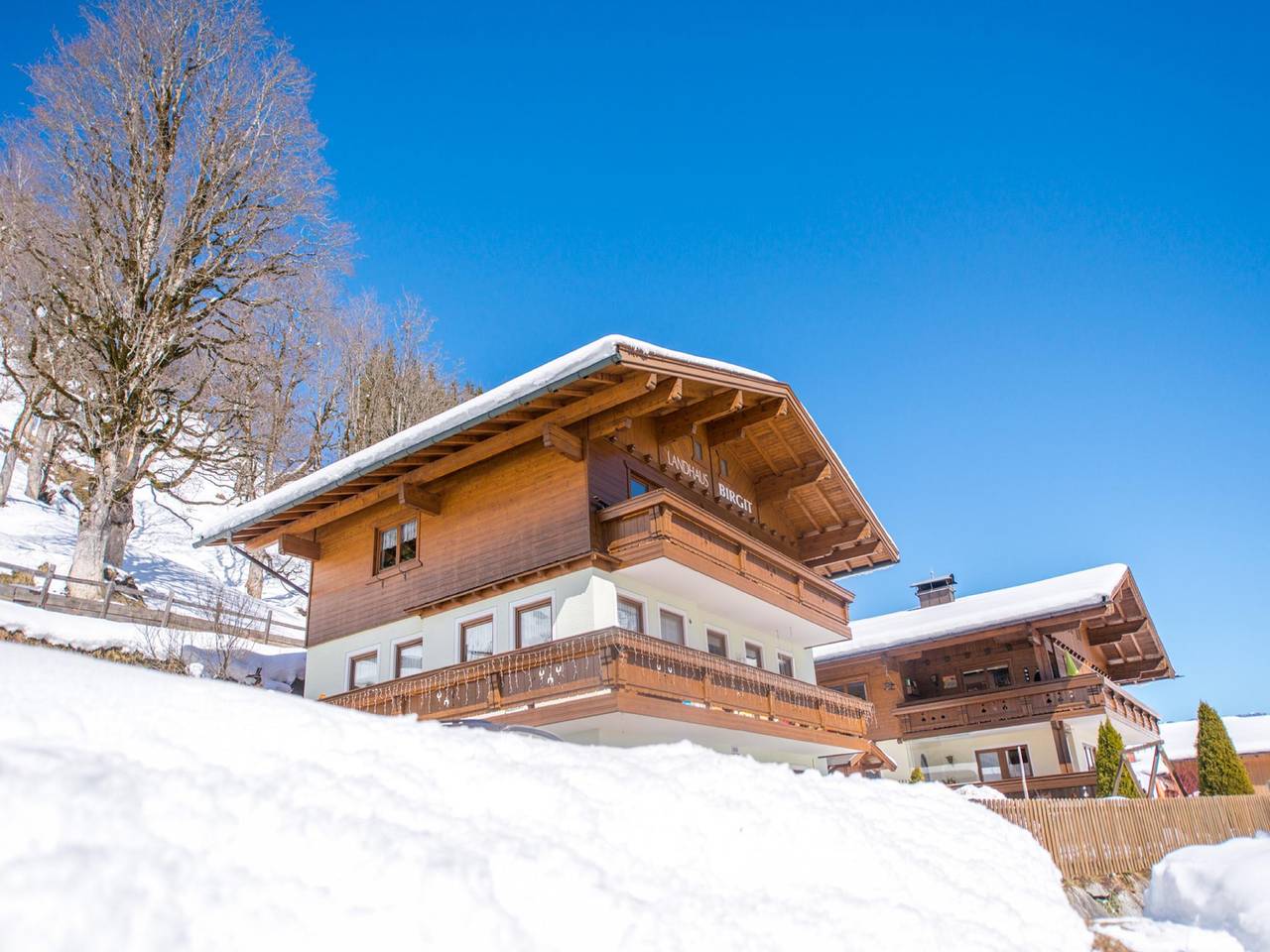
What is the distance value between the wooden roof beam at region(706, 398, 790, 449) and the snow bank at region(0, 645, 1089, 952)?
14.6 m

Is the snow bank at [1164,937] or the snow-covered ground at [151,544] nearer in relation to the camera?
the snow bank at [1164,937]

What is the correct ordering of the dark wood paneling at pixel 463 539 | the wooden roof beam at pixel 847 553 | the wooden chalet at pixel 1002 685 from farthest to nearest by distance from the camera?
the wooden chalet at pixel 1002 685
the wooden roof beam at pixel 847 553
the dark wood paneling at pixel 463 539

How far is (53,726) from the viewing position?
12.4 feet

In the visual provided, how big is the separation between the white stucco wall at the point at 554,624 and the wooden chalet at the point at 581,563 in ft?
0.14

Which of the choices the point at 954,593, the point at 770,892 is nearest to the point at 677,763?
the point at 770,892

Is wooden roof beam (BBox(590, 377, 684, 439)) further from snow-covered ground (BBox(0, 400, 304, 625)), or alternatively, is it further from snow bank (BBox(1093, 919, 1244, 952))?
snow-covered ground (BBox(0, 400, 304, 625))

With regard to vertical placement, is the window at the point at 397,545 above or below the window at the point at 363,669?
above

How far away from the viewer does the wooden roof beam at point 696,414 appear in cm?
1909

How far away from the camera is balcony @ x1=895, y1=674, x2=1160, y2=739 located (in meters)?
26.6

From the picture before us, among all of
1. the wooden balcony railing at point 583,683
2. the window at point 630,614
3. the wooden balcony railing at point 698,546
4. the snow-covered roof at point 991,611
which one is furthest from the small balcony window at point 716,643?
the snow-covered roof at point 991,611

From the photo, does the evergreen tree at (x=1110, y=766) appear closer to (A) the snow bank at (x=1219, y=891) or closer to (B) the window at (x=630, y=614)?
(A) the snow bank at (x=1219, y=891)

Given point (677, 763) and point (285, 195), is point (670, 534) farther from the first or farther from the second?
point (285, 195)

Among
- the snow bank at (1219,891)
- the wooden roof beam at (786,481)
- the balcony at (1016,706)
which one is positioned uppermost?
the wooden roof beam at (786,481)

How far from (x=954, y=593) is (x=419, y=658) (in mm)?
27717
